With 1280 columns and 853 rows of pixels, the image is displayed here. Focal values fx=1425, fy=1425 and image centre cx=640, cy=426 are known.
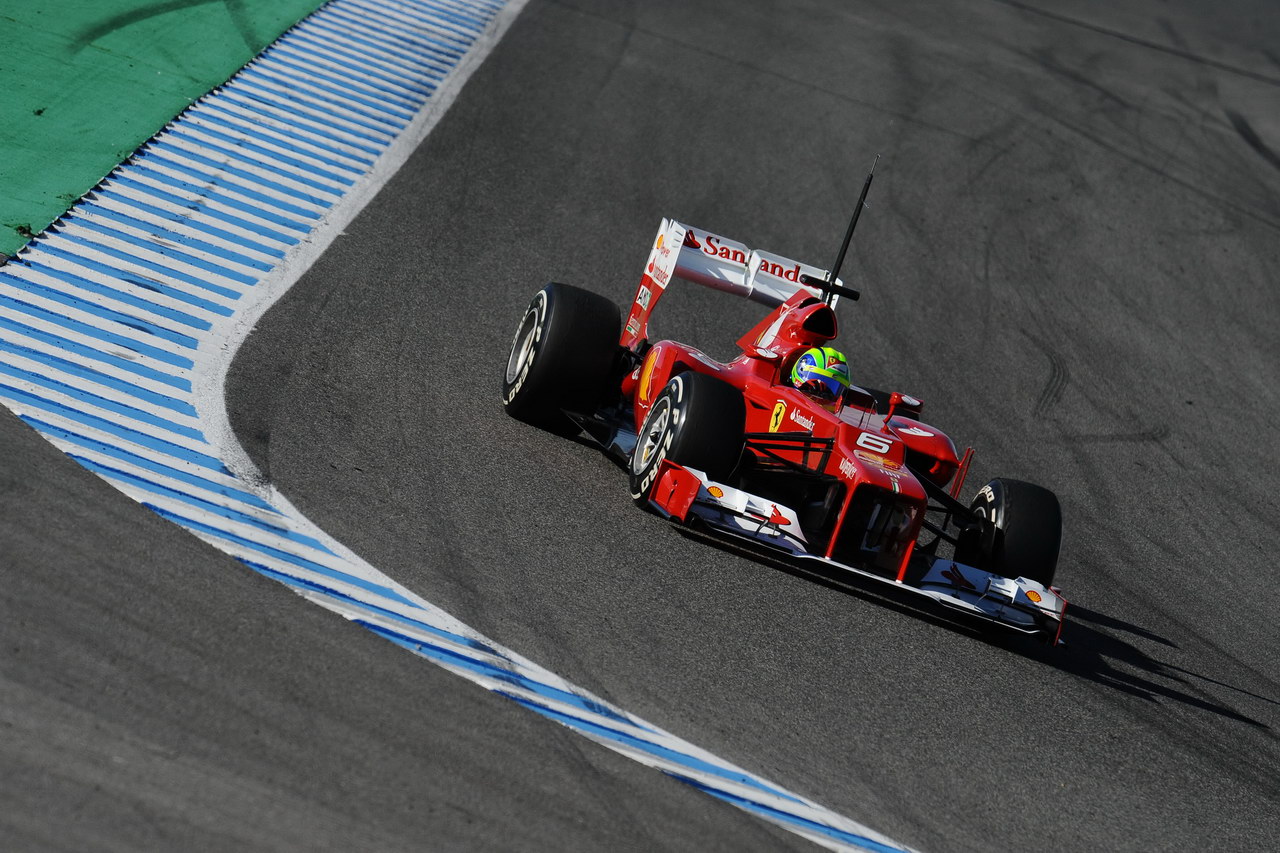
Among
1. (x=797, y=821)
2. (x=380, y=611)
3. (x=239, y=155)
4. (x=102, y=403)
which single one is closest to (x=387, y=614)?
(x=380, y=611)

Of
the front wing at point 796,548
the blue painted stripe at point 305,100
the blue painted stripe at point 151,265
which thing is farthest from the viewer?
the blue painted stripe at point 305,100

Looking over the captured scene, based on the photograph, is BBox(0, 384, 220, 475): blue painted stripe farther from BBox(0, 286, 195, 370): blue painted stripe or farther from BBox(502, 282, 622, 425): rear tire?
BBox(502, 282, 622, 425): rear tire

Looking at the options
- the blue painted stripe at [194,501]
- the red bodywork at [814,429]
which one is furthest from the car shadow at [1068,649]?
the blue painted stripe at [194,501]

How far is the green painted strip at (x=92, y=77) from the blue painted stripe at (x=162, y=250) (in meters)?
0.25

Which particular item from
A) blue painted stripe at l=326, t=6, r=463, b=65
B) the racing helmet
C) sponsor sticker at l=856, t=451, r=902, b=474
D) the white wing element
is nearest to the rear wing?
the white wing element

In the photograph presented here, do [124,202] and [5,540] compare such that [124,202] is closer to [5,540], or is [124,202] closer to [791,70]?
[5,540]

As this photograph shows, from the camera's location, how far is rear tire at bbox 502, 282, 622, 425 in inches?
391

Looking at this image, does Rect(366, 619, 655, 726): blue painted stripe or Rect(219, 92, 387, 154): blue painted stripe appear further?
Rect(219, 92, 387, 154): blue painted stripe

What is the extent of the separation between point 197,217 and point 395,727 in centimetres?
729

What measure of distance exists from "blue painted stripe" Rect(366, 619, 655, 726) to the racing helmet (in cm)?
352

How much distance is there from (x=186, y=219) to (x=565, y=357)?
4.03 meters

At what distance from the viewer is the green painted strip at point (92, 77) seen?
38.0ft

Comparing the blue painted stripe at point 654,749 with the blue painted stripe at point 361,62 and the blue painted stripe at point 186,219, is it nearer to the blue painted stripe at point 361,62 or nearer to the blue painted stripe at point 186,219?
the blue painted stripe at point 186,219

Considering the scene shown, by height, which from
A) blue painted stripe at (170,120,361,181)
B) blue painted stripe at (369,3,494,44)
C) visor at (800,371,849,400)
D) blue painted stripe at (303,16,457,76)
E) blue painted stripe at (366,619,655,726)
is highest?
visor at (800,371,849,400)
